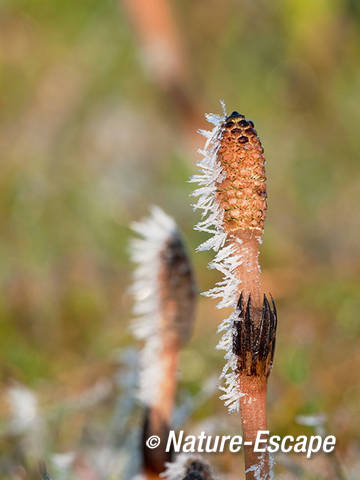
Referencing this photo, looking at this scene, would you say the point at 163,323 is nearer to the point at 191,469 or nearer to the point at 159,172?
the point at 191,469

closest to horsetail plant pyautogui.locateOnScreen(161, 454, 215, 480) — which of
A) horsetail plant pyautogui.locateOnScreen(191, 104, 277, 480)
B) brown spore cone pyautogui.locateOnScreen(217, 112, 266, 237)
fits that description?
horsetail plant pyautogui.locateOnScreen(191, 104, 277, 480)

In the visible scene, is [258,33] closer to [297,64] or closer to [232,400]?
[297,64]

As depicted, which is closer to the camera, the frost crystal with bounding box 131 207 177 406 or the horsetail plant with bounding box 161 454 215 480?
the horsetail plant with bounding box 161 454 215 480

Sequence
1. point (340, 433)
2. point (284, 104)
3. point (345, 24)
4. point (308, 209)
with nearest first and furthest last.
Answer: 1. point (340, 433)
2. point (308, 209)
3. point (345, 24)
4. point (284, 104)

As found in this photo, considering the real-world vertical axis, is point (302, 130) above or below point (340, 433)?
above

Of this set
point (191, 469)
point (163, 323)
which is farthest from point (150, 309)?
point (191, 469)

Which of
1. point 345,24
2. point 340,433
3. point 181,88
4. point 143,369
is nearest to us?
point 143,369

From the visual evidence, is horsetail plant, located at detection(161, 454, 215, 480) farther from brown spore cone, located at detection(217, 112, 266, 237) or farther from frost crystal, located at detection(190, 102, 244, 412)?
brown spore cone, located at detection(217, 112, 266, 237)

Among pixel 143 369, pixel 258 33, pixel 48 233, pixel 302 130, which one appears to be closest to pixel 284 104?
pixel 302 130
